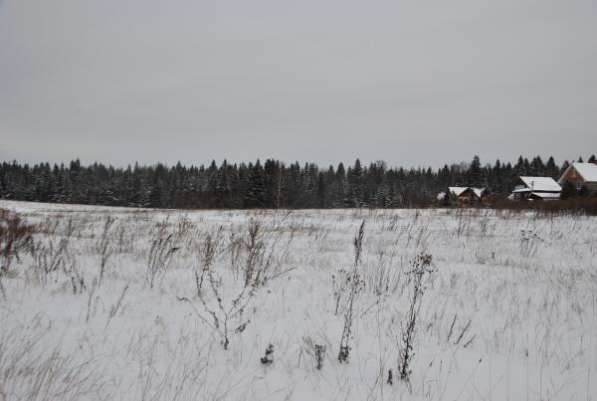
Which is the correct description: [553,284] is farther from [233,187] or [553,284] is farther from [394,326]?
[233,187]

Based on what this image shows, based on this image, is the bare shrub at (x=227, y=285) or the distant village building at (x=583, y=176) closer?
the bare shrub at (x=227, y=285)

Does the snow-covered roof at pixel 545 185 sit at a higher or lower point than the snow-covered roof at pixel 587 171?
lower

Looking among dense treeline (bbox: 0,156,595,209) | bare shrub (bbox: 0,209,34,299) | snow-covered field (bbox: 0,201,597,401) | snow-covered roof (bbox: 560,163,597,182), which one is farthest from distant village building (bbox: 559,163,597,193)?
bare shrub (bbox: 0,209,34,299)

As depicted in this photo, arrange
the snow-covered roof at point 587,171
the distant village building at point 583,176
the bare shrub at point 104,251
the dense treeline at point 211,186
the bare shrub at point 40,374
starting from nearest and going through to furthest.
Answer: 1. the bare shrub at point 40,374
2. the bare shrub at point 104,251
3. the distant village building at point 583,176
4. the snow-covered roof at point 587,171
5. the dense treeline at point 211,186

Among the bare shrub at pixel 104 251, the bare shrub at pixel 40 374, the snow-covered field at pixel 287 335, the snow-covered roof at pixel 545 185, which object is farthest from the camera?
the snow-covered roof at pixel 545 185

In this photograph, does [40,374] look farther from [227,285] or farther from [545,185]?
[545,185]

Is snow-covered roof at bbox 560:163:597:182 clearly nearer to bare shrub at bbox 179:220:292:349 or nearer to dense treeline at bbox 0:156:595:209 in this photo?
dense treeline at bbox 0:156:595:209

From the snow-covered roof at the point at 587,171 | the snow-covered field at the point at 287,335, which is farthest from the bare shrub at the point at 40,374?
the snow-covered roof at the point at 587,171

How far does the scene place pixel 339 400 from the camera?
55.4 inches

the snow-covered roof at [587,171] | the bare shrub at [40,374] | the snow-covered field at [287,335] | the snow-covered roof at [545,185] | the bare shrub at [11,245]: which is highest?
the snow-covered roof at [587,171]

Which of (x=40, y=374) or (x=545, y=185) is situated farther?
(x=545, y=185)

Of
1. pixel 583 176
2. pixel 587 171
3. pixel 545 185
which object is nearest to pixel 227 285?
pixel 545 185

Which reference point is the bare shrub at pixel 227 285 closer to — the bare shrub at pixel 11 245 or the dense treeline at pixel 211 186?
the bare shrub at pixel 11 245

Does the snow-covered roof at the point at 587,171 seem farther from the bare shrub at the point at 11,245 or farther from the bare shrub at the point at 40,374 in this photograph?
the bare shrub at the point at 11,245
